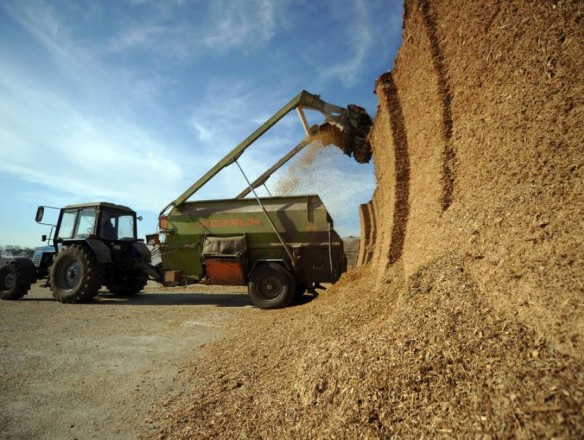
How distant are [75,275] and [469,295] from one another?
935 cm

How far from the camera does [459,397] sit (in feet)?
5.73

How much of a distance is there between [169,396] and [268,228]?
4.95 meters

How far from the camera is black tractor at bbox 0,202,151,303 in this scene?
27.1 feet

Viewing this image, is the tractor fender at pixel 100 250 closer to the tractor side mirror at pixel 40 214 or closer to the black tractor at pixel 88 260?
the black tractor at pixel 88 260

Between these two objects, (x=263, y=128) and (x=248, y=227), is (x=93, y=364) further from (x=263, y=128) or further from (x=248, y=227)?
(x=263, y=128)

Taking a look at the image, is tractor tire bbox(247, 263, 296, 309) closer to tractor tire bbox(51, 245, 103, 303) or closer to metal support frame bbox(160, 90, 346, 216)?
metal support frame bbox(160, 90, 346, 216)

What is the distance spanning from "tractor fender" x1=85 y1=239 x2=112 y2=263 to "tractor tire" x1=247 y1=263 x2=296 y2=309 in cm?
410

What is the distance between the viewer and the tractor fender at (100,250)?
8.32m

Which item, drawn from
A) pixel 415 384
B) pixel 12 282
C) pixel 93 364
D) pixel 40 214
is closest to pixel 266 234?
pixel 93 364

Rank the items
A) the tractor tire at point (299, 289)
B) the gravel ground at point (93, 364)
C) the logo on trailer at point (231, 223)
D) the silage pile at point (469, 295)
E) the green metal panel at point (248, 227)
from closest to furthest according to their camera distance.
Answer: the silage pile at point (469, 295), the gravel ground at point (93, 364), the green metal panel at point (248, 227), the logo on trailer at point (231, 223), the tractor tire at point (299, 289)

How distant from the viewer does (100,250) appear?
8.44 meters

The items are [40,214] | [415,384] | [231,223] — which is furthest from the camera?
[40,214]

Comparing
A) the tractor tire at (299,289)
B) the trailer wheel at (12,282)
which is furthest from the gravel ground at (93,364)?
the trailer wheel at (12,282)

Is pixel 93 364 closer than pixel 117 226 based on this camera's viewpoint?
Yes
